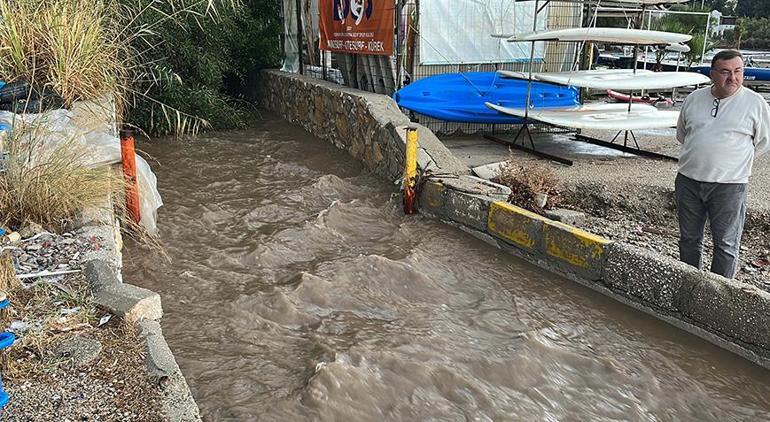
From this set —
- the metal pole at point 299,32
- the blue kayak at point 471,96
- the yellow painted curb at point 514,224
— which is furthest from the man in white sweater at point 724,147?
the metal pole at point 299,32

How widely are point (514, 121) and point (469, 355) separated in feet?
18.4

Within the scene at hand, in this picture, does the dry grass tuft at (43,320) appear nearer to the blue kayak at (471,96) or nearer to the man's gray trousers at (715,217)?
the man's gray trousers at (715,217)

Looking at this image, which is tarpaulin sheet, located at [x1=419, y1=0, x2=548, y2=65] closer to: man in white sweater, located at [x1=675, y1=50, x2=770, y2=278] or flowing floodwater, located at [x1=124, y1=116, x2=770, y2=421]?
flowing floodwater, located at [x1=124, y1=116, x2=770, y2=421]

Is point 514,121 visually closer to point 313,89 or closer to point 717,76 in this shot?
point 313,89

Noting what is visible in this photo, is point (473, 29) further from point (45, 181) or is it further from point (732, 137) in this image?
point (45, 181)

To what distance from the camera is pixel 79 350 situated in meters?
2.75

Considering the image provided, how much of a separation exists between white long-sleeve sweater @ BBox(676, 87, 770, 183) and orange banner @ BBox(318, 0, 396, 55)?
528cm

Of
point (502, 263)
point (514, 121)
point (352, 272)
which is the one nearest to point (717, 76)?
point (502, 263)

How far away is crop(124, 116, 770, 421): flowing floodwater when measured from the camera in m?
3.40

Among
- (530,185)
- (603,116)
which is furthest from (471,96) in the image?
(530,185)

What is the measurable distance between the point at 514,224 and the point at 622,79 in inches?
139

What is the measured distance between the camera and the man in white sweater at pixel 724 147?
3994mm

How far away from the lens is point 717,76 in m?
4.01

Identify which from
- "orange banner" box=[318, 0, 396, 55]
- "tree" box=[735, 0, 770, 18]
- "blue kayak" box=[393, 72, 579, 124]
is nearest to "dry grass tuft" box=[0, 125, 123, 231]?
"blue kayak" box=[393, 72, 579, 124]
